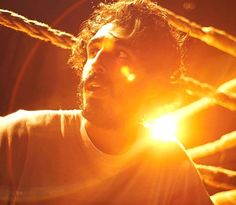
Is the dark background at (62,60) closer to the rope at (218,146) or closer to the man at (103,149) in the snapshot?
the rope at (218,146)

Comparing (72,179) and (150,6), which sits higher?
(150,6)

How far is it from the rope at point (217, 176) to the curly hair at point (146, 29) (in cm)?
56

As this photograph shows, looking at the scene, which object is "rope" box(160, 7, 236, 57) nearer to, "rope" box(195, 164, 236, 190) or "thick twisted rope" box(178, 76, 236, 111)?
"thick twisted rope" box(178, 76, 236, 111)

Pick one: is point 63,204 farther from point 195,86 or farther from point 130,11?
point 130,11

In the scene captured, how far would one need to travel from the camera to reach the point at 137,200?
1.69m

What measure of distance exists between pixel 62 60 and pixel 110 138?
113 inches

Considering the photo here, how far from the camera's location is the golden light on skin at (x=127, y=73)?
1.81 meters

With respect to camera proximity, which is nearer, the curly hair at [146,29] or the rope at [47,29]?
the rope at [47,29]

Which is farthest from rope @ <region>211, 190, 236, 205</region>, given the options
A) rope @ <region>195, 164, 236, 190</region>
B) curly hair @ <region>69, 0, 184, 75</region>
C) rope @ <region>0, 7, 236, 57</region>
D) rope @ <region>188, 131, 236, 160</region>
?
rope @ <region>0, 7, 236, 57</region>

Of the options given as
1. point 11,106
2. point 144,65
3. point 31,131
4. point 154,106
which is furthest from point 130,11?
point 11,106

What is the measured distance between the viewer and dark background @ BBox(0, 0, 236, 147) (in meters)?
4.21

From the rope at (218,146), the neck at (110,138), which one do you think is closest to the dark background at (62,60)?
the rope at (218,146)

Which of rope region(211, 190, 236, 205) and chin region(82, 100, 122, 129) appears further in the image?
rope region(211, 190, 236, 205)

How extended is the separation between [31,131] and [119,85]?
1.36ft
